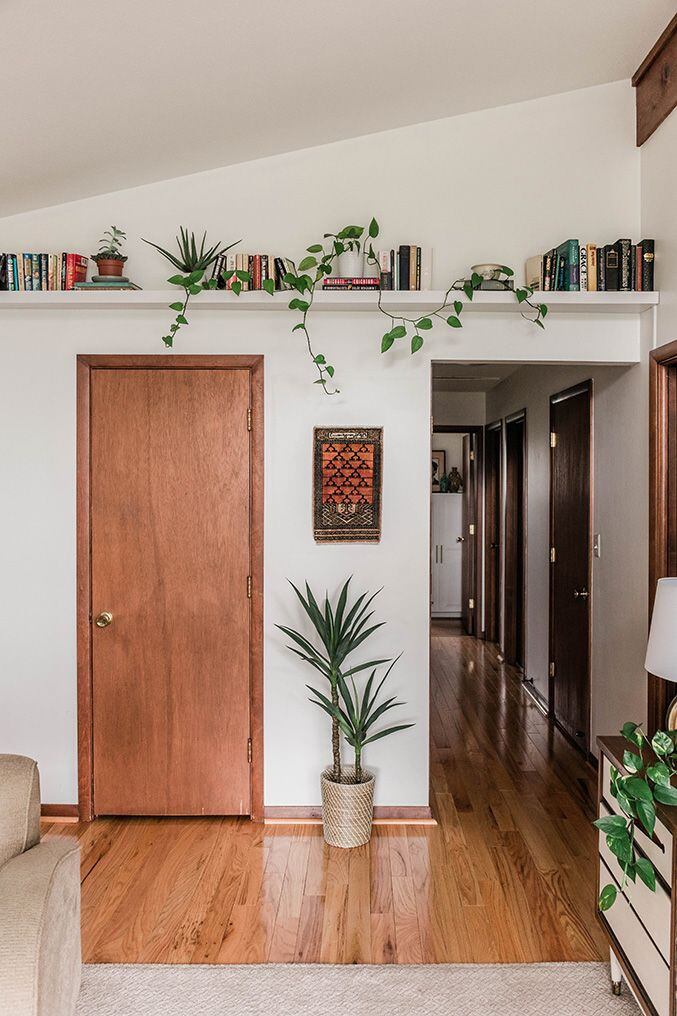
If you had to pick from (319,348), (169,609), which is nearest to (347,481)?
(319,348)

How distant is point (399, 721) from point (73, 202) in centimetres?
267

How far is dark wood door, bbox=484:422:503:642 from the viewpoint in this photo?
771 centimetres

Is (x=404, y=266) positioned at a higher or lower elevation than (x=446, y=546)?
higher

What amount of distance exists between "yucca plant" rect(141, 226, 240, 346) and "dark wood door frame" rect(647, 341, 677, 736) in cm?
182

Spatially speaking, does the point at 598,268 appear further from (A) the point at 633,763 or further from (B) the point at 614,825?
(B) the point at 614,825

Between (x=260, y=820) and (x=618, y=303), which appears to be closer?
(x=618, y=303)

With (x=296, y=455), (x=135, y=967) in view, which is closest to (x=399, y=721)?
(x=296, y=455)

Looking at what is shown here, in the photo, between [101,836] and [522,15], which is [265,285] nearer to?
[522,15]

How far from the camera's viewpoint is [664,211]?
315cm

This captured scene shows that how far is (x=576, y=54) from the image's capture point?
307 centimetres

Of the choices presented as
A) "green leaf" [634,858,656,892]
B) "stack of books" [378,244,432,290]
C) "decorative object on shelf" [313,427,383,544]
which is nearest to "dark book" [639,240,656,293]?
"stack of books" [378,244,432,290]

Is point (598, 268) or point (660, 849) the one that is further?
point (598, 268)

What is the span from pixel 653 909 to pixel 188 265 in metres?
2.83

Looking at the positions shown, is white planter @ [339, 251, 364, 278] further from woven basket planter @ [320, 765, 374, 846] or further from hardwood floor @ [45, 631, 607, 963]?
hardwood floor @ [45, 631, 607, 963]
